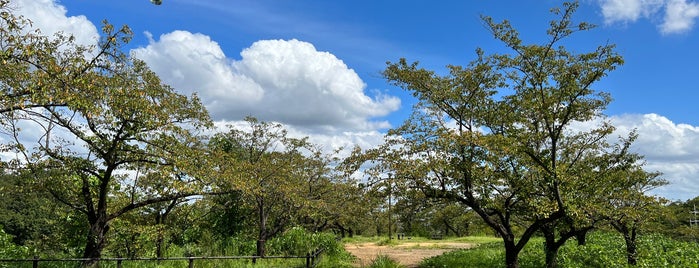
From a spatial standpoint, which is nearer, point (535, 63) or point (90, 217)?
point (535, 63)

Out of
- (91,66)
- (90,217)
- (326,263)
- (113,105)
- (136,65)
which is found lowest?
(326,263)

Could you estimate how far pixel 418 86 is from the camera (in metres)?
13.6

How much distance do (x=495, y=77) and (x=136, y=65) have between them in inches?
380

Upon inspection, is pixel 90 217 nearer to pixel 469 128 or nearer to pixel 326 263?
pixel 326 263

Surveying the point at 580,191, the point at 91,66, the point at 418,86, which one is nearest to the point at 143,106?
the point at 91,66

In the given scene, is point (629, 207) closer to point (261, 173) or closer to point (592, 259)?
point (592, 259)

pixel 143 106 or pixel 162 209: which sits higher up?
pixel 143 106

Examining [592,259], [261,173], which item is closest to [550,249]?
[592,259]

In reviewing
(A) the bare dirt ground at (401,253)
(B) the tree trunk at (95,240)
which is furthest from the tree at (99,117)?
(A) the bare dirt ground at (401,253)

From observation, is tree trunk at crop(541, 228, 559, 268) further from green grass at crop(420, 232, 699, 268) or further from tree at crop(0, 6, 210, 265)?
tree at crop(0, 6, 210, 265)

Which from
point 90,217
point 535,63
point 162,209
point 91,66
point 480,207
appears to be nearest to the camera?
point 91,66

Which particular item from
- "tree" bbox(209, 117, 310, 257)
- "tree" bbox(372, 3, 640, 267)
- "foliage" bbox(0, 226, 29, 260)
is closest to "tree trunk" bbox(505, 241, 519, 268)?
"tree" bbox(372, 3, 640, 267)

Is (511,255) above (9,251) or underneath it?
underneath

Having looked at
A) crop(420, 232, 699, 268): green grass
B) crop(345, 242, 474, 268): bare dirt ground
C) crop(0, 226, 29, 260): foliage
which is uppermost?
crop(0, 226, 29, 260): foliage
